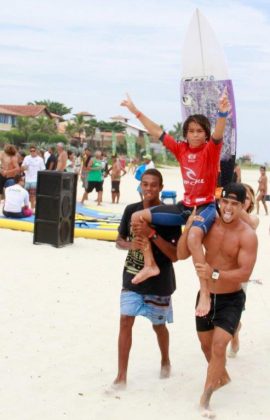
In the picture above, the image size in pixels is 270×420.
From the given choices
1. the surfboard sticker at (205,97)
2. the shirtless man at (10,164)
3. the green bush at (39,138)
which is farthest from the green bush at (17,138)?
the surfboard sticker at (205,97)

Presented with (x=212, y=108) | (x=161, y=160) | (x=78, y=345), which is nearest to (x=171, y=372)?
(x=78, y=345)

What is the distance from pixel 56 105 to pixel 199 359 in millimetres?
91587

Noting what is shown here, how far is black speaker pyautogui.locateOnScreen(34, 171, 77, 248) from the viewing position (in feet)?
A: 34.3

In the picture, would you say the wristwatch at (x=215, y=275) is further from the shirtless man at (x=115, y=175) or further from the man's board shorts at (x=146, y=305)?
the shirtless man at (x=115, y=175)

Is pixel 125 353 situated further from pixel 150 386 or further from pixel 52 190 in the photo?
pixel 52 190

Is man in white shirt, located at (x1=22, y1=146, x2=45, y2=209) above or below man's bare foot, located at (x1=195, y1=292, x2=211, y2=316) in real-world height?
above

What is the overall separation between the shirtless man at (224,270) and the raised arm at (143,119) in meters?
0.92

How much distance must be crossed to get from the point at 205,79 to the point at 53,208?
3.88 m

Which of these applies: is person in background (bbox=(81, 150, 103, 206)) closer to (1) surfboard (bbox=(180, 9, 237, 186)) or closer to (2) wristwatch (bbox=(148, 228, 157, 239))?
(1) surfboard (bbox=(180, 9, 237, 186))

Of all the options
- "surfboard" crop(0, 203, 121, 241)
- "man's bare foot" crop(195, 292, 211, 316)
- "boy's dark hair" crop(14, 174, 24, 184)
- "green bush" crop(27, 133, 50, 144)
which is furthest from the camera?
"green bush" crop(27, 133, 50, 144)

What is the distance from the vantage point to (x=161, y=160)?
6869cm

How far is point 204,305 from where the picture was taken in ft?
14.2

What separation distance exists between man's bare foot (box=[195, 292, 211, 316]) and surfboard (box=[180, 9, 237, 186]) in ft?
10.7

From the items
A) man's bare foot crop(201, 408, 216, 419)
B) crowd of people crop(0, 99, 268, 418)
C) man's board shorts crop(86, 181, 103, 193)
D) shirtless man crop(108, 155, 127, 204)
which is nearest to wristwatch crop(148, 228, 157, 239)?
crowd of people crop(0, 99, 268, 418)
